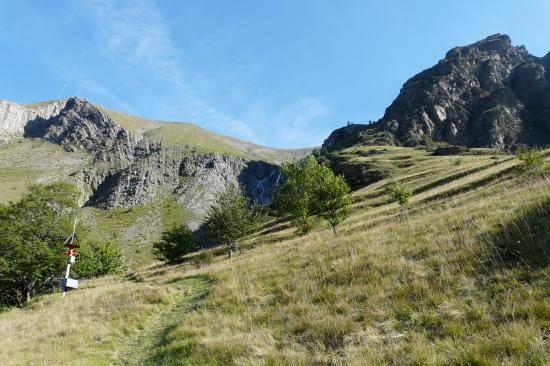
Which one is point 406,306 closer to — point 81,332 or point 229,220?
point 81,332

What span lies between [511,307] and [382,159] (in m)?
158

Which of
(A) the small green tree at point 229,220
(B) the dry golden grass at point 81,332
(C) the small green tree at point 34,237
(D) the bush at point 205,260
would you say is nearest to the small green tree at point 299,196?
(A) the small green tree at point 229,220

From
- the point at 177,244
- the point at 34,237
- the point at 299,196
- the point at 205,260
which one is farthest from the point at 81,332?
the point at 177,244

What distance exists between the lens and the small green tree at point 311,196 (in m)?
38.9

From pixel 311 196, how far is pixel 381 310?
38.7 metres

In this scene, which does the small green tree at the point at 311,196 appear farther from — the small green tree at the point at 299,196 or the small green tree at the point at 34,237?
the small green tree at the point at 34,237

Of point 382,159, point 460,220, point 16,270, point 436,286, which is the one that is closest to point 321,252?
point 460,220

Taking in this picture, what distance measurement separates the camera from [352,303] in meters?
9.59

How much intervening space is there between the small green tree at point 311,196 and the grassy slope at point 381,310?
18.4 meters

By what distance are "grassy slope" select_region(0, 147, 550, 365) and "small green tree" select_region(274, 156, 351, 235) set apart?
18.4 meters

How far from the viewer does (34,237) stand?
41.4 metres

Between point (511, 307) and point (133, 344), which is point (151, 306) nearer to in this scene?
point (133, 344)

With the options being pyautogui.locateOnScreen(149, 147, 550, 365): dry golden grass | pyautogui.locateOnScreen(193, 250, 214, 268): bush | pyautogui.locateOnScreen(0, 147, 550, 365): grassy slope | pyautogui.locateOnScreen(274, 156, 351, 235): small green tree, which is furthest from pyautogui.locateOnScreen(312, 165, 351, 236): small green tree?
pyautogui.locateOnScreen(149, 147, 550, 365): dry golden grass

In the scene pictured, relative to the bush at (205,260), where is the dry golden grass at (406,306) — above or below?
above
